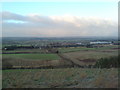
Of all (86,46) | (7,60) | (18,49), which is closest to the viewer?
(7,60)

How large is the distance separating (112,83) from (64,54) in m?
8.08

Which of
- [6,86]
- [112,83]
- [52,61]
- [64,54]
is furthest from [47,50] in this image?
[112,83]

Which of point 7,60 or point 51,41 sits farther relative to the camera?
point 51,41

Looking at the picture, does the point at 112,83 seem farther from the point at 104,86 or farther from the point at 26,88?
the point at 26,88

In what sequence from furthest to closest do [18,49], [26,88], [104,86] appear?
1. [18,49]
2. [26,88]
3. [104,86]

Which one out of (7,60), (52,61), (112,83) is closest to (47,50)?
(52,61)

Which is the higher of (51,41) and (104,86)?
(51,41)

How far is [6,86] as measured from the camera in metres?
4.07

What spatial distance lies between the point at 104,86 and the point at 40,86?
1.59 meters

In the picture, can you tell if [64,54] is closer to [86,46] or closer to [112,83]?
[86,46]

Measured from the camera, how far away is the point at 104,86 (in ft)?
11.5

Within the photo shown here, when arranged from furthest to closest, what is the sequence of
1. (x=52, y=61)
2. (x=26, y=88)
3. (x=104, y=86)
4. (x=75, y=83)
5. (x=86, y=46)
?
1. (x=86, y=46)
2. (x=52, y=61)
3. (x=75, y=83)
4. (x=26, y=88)
5. (x=104, y=86)

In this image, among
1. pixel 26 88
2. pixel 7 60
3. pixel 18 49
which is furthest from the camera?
pixel 18 49

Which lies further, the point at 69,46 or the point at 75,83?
the point at 69,46
